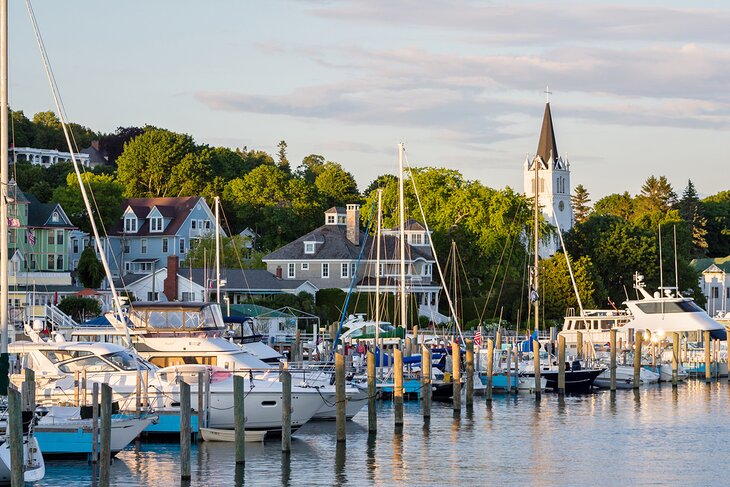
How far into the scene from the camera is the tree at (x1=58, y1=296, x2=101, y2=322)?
83119 mm

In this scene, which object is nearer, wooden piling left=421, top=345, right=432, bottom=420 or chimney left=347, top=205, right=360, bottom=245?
wooden piling left=421, top=345, right=432, bottom=420

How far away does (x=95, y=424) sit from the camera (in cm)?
3569

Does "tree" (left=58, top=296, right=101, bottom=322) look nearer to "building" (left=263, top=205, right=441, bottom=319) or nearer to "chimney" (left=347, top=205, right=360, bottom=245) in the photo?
"building" (left=263, top=205, right=441, bottom=319)

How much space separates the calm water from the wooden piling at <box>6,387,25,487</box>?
7198 millimetres

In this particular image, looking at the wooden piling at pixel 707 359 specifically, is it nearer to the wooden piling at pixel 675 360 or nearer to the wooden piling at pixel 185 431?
the wooden piling at pixel 675 360

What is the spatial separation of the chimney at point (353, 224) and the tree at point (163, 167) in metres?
31.2

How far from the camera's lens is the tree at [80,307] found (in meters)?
83.1

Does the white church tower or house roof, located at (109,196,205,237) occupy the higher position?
the white church tower

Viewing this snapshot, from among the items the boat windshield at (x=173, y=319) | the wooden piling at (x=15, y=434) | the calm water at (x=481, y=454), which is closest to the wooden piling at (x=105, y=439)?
the calm water at (x=481, y=454)

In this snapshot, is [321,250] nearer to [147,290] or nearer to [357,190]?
[147,290]

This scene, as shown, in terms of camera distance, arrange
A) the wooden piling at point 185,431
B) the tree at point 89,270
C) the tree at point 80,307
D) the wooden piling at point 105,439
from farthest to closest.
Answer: the tree at point 89,270
the tree at point 80,307
the wooden piling at point 185,431
the wooden piling at point 105,439

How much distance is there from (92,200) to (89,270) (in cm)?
1381

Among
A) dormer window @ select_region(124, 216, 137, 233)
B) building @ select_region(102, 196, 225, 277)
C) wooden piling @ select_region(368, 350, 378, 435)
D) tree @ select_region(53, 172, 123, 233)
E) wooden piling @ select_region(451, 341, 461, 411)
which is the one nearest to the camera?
wooden piling @ select_region(368, 350, 378, 435)

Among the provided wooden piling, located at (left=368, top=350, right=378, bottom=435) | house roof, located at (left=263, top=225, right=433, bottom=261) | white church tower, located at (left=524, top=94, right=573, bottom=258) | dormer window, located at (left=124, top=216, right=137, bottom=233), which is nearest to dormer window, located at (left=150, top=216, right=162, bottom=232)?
dormer window, located at (left=124, top=216, right=137, bottom=233)
